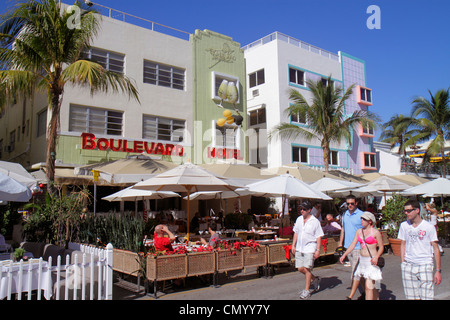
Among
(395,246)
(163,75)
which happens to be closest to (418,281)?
Result: (395,246)

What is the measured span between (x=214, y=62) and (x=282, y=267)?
14281 mm

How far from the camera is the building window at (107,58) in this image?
17.6m

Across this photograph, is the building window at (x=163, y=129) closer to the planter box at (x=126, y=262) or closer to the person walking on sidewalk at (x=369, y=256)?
the planter box at (x=126, y=262)

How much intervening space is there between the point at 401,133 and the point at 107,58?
94.7 ft

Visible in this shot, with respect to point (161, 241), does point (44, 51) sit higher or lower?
higher

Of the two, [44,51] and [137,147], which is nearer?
[44,51]

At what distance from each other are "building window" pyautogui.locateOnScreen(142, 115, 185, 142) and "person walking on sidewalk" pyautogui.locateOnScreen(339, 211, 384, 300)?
14256 mm

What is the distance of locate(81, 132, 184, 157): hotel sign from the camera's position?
55.1ft

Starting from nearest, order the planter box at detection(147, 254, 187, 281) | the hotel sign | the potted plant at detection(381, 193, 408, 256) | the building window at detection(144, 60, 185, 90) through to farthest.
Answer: the planter box at detection(147, 254, 187, 281) < the potted plant at detection(381, 193, 408, 256) < the hotel sign < the building window at detection(144, 60, 185, 90)

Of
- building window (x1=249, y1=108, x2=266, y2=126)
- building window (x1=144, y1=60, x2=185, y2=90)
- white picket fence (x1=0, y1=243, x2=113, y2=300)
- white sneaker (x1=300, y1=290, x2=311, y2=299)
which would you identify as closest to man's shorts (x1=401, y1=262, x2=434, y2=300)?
white sneaker (x1=300, y1=290, x2=311, y2=299)

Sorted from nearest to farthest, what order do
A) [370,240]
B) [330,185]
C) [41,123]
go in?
[370,240] → [330,185] → [41,123]

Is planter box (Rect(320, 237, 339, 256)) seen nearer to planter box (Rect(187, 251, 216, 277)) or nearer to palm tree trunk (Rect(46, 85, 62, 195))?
planter box (Rect(187, 251, 216, 277))

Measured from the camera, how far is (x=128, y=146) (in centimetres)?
1795

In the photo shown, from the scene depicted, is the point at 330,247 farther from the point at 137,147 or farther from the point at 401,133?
the point at 401,133
